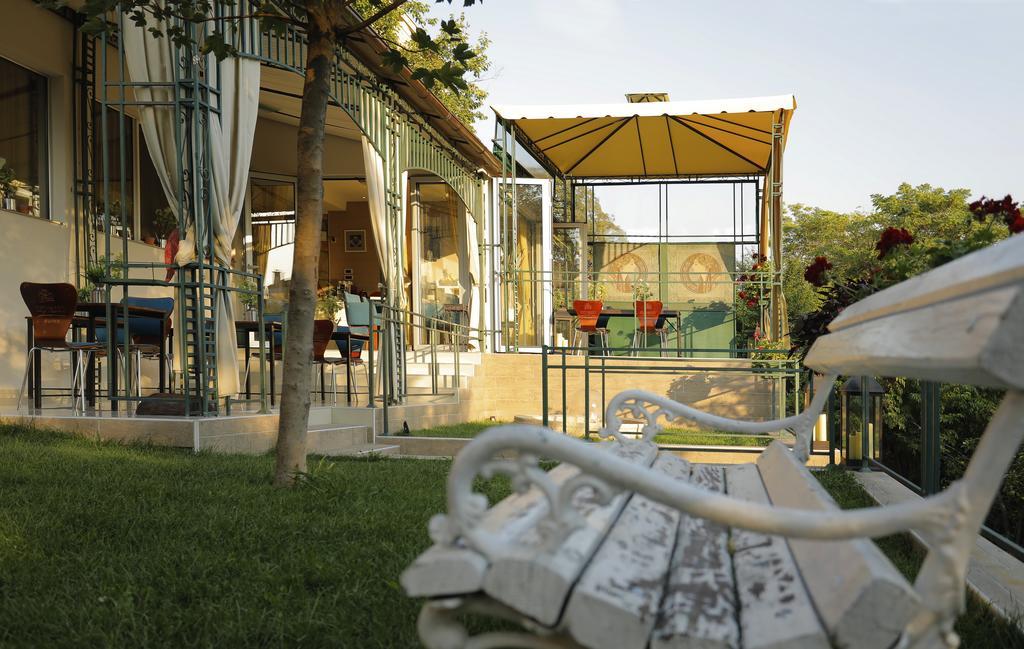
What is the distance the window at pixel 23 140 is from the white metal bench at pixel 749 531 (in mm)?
9498

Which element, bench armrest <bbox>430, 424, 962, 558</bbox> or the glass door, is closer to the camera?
bench armrest <bbox>430, 424, 962, 558</bbox>

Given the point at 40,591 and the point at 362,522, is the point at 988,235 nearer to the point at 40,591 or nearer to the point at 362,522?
the point at 362,522

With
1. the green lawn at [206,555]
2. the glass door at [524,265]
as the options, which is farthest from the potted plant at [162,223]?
the green lawn at [206,555]

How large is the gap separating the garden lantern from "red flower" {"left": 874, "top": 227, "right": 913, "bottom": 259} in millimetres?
1522

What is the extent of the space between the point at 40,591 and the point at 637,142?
1402 centimetres

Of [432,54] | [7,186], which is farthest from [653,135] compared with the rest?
[7,186]

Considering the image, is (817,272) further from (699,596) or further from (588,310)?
(588,310)

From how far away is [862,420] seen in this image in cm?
570

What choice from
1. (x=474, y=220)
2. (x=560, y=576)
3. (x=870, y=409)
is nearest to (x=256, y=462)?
(x=870, y=409)

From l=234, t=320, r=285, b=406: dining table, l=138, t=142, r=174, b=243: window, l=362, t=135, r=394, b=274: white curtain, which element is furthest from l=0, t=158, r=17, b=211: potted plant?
l=362, t=135, r=394, b=274: white curtain

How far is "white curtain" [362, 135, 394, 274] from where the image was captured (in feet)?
34.3

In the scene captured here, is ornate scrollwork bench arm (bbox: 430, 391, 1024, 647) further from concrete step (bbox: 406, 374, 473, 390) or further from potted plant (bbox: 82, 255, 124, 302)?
concrete step (bbox: 406, 374, 473, 390)

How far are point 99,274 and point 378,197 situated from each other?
3.13m

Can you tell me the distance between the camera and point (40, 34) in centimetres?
973
